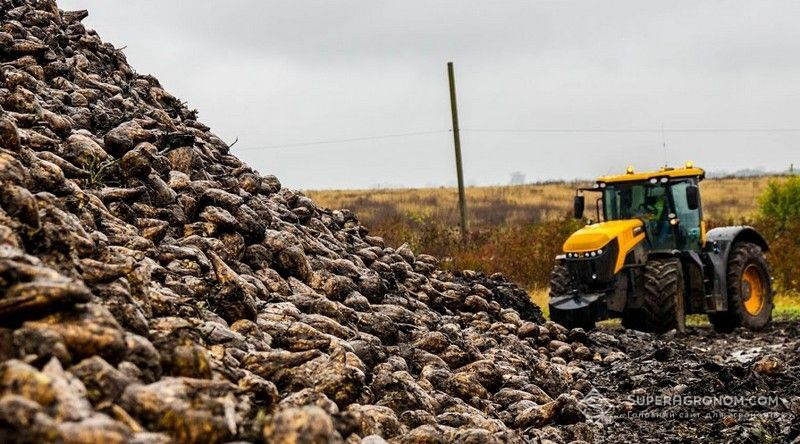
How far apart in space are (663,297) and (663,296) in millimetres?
16

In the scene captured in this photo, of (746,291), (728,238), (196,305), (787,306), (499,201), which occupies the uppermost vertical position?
(196,305)

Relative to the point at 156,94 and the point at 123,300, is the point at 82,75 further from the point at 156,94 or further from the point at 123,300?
A: the point at 123,300

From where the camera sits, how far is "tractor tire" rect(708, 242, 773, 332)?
13.1m

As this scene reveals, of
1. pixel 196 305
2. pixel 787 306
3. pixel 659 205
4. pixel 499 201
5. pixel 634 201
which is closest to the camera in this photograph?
pixel 196 305

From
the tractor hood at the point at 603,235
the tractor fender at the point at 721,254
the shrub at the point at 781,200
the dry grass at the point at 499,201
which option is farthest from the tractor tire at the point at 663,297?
the dry grass at the point at 499,201

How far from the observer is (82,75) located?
370 inches

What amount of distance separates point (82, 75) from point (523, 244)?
13.9 metres

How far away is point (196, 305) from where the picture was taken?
5539 mm

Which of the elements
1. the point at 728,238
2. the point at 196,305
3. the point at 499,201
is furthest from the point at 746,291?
the point at 499,201

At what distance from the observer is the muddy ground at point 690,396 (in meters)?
7.07

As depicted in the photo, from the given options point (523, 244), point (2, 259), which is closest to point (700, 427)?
point (2, 259)

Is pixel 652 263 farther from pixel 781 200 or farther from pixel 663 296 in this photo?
pixel 781 200

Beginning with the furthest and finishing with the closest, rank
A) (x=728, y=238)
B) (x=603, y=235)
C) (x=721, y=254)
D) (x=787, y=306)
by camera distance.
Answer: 1. (x=787, y=306)
2. (x=728, y=238)
3. (x=721, y=254)
4. (x=603, y=235)

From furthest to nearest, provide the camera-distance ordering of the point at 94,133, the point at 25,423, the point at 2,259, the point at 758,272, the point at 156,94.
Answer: the point at 758,272, the point at 156,94, the point at 94,133, the point at 2,259, the point at 25,423
